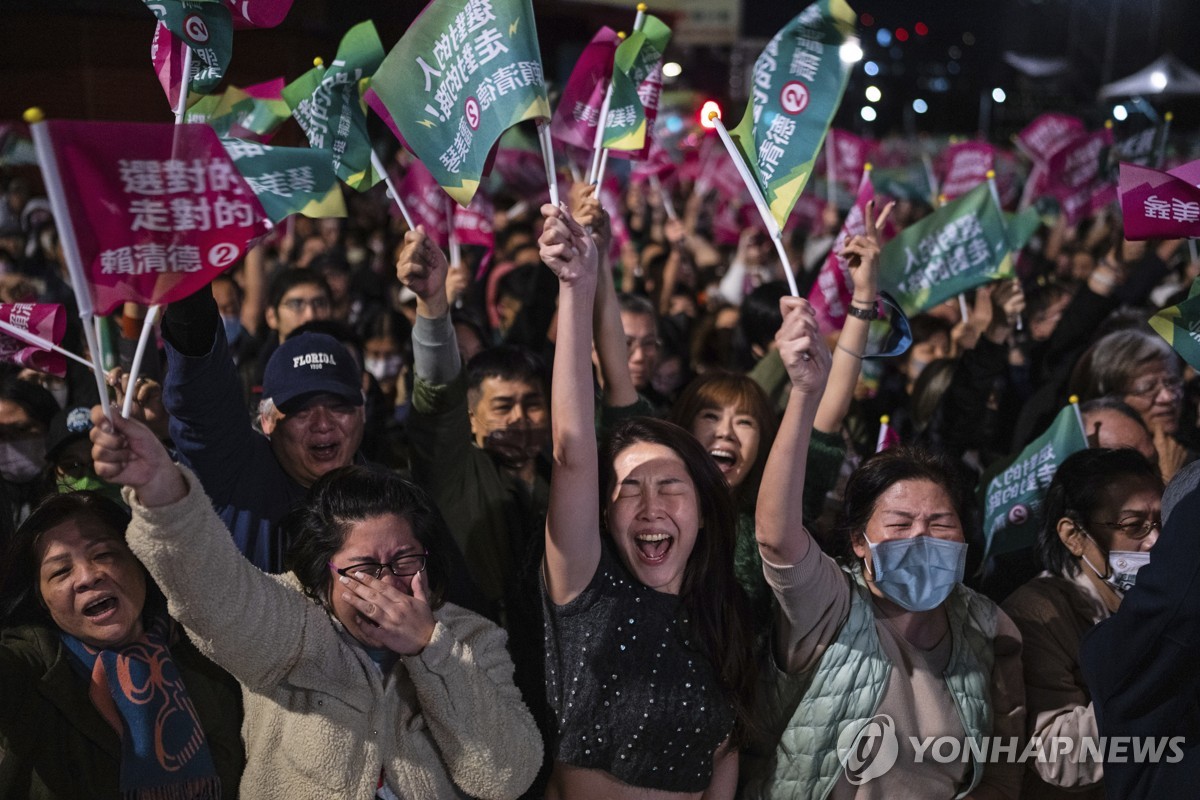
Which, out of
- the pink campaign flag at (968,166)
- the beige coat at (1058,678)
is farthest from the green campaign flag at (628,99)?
the pink campaign flag at (968,166)

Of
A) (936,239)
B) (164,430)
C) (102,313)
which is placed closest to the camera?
(102,313)

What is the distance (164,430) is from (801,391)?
2.35 metres

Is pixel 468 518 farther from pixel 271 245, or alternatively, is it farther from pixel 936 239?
pixel 271 245

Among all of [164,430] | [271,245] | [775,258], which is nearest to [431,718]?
[164,430]

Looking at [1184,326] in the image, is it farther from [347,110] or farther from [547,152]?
[347,110]

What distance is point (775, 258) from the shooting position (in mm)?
10734

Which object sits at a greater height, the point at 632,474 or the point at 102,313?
the point at 102,313

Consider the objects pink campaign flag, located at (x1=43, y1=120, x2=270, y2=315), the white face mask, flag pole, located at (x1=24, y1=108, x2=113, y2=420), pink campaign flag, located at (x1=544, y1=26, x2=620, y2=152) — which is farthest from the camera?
pink campaign flag, located at (x1=544, y1=26, x2=620, y2=152)

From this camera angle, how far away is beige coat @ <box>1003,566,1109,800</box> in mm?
3273

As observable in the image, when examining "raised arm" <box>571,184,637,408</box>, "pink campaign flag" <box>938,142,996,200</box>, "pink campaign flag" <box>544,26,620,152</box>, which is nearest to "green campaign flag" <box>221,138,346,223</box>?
Result: "raised arm" <box>571,184,637,408</box>

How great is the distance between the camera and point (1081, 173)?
9055mm

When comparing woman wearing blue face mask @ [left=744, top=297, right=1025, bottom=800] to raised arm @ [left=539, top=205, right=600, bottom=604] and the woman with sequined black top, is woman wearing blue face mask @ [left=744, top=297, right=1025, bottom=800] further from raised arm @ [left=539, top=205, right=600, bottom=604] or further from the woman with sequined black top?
raised arm @ [left=539, top=205, right=600, bottom=604]

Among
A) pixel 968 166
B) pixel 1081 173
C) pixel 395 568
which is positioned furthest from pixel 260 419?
pixel 1081 173

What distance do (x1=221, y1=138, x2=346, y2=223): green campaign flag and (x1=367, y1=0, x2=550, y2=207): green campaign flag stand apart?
0.39 meters
